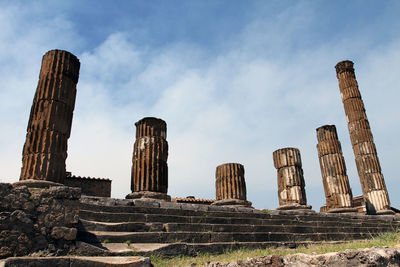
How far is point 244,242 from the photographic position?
610 centimetres

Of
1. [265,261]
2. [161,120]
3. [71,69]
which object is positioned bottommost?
[265,261]

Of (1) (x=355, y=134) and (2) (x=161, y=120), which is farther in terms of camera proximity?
(1) (x=355, y=134)

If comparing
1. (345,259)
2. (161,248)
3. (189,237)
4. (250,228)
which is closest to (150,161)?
(250,228)

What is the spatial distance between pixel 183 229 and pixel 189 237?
285 mm

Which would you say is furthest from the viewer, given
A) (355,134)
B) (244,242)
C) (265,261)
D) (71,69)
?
(355,134)

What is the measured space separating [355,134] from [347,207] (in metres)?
4.57

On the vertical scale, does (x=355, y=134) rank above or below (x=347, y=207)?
above

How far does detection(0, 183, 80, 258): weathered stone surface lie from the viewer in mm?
3711

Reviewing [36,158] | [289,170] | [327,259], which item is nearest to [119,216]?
[36,158]

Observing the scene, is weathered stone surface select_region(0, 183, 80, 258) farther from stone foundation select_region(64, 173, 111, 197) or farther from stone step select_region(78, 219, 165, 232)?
stone foundation select_region(64, 173, 111, 197)

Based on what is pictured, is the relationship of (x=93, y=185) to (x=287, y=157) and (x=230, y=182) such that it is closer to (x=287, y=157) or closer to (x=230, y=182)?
(x=230, y=182)

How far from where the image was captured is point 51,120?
25.3ft

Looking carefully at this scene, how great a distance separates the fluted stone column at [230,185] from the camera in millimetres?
11664

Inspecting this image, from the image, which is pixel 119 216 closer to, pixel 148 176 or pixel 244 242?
pixel 244 242
